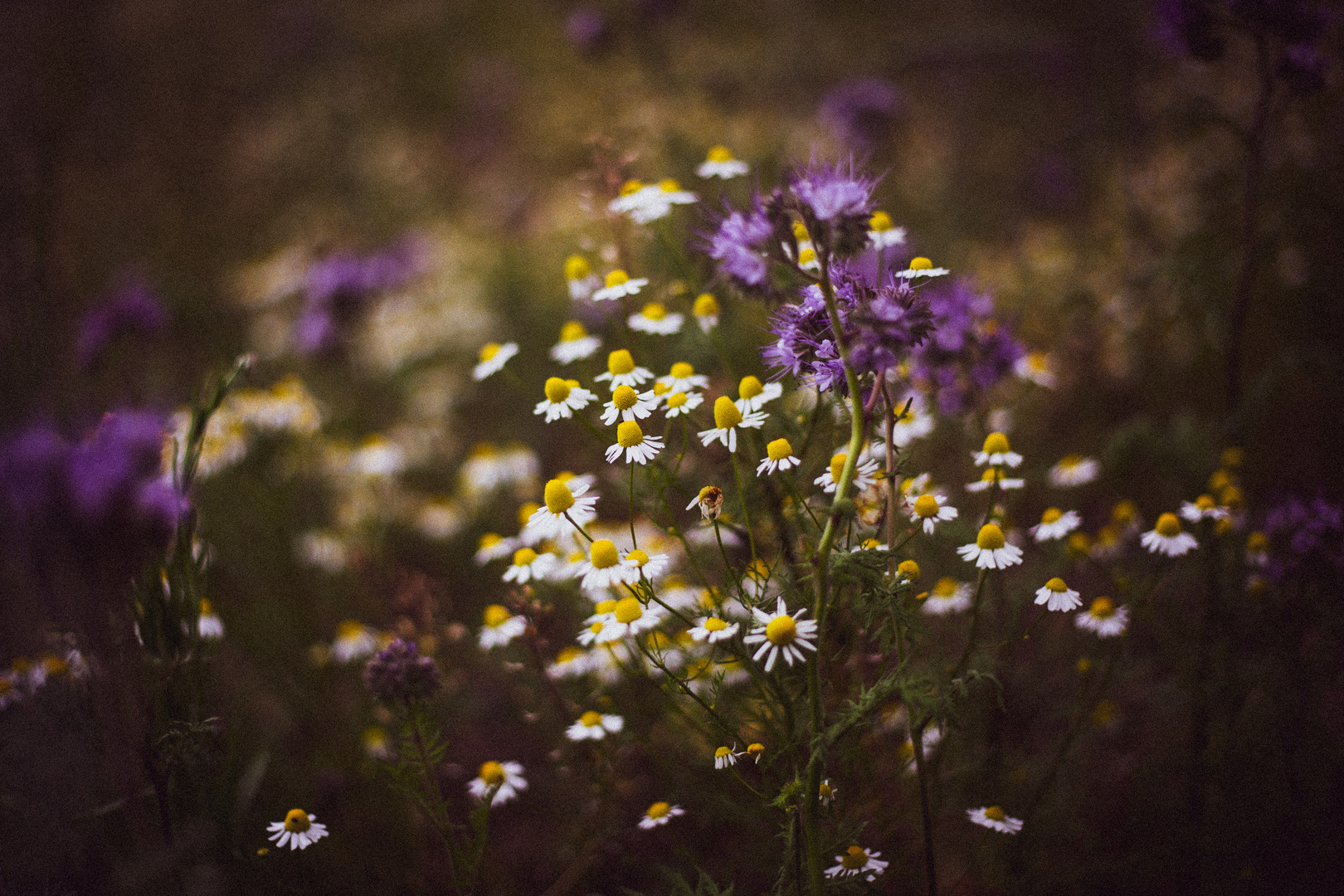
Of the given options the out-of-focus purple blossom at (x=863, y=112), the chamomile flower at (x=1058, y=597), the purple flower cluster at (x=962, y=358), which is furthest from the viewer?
the out-of-focus purple blossom at (x=863, y=112)

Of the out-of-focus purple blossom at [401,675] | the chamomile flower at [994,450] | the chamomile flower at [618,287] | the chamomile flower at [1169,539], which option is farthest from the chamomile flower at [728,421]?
the chamomile flower at [1169,539]

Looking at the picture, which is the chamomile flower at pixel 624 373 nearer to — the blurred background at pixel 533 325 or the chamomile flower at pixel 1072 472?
the blurred background at pixel 533 325

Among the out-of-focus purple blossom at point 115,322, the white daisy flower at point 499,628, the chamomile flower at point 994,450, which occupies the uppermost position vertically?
the out-of-focus purple blossom at point 115,322

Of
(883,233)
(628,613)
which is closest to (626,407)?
(628,613)

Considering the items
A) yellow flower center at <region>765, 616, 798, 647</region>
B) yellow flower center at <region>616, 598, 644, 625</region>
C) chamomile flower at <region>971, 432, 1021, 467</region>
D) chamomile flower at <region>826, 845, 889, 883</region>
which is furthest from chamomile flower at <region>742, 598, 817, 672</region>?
chamomile flower at <region>971, 432, 1021, 467</region>

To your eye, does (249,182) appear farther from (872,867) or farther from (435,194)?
(872,867)
